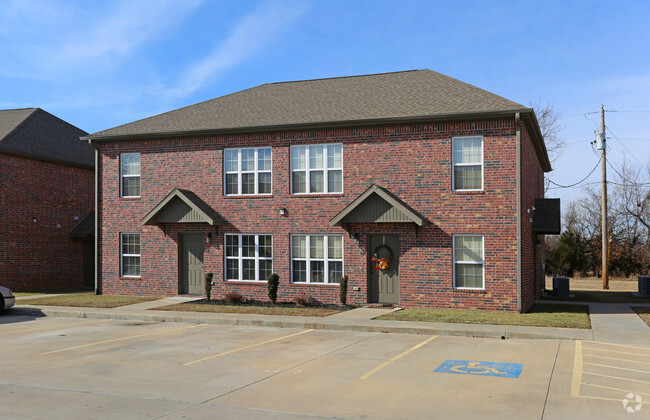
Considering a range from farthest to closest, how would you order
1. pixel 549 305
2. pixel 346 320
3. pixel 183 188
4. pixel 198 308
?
pixel 183 188 < pixel 549 305 < pixel 198 308 < pixel 346 320

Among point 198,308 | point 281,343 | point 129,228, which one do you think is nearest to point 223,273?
point 198,308

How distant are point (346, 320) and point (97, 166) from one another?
1316cm

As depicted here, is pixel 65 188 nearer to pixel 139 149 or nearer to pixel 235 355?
pixel 139 149

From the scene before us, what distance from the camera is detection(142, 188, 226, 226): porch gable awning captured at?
21453 millimetres

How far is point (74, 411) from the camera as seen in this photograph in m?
7.64

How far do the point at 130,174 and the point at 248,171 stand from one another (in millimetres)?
5184

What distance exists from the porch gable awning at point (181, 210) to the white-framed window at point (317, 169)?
324cm

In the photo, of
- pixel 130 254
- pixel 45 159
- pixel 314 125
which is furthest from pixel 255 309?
pixel 45 159

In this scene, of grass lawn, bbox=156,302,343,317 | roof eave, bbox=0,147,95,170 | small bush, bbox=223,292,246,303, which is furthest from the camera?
roof eave, bbox=0,147,95,170

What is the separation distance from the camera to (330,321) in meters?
15.9

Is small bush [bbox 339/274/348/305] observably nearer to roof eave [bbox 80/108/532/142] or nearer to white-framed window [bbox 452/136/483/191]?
white-framed window [bbox 452/136/483/191]

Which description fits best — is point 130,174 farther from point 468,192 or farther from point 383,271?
point 468,192

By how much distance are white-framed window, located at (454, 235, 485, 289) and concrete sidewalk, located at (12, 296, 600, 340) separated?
2.57 metres

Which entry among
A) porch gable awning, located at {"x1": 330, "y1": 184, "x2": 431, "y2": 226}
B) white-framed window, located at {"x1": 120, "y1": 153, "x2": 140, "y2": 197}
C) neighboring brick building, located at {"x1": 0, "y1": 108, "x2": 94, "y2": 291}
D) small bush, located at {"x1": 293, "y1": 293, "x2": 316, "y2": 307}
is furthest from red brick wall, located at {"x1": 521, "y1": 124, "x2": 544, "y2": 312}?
neighboring brick building, located at {"x1": 0, "y1": 108, "x2": 94, "y2": 291}
